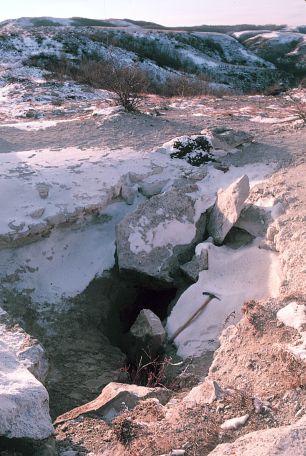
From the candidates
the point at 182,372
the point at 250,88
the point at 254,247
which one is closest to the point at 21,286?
the point at 182,372

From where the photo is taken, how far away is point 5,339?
423cm

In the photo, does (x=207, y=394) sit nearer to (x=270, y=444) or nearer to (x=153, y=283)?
(x=270, y=444)

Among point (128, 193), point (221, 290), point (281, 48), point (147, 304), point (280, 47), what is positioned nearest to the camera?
point (221, 290)

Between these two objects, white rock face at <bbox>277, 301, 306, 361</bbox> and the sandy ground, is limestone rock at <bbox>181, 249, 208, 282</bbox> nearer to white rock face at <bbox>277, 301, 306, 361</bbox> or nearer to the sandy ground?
the sandy ground

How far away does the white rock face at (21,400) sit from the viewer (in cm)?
303

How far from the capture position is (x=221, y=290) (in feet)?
18.9

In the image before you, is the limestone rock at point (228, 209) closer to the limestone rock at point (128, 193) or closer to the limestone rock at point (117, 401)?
the limestone rock at point (128, 193)

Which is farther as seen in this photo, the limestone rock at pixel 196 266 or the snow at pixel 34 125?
the snow at pixel 34 125

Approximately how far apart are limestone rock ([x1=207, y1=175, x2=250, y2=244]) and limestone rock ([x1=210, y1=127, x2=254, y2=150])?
1.78 m

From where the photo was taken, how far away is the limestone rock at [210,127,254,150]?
8.16 meters

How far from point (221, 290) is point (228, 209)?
1.15 m

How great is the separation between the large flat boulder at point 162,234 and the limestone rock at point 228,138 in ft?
5.17

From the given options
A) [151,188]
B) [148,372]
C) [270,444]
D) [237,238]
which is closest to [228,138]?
[151,188]

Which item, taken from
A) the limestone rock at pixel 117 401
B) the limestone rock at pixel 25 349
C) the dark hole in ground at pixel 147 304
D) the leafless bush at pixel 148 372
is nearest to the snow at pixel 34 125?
the dark hole in ground at pixel 147 304
